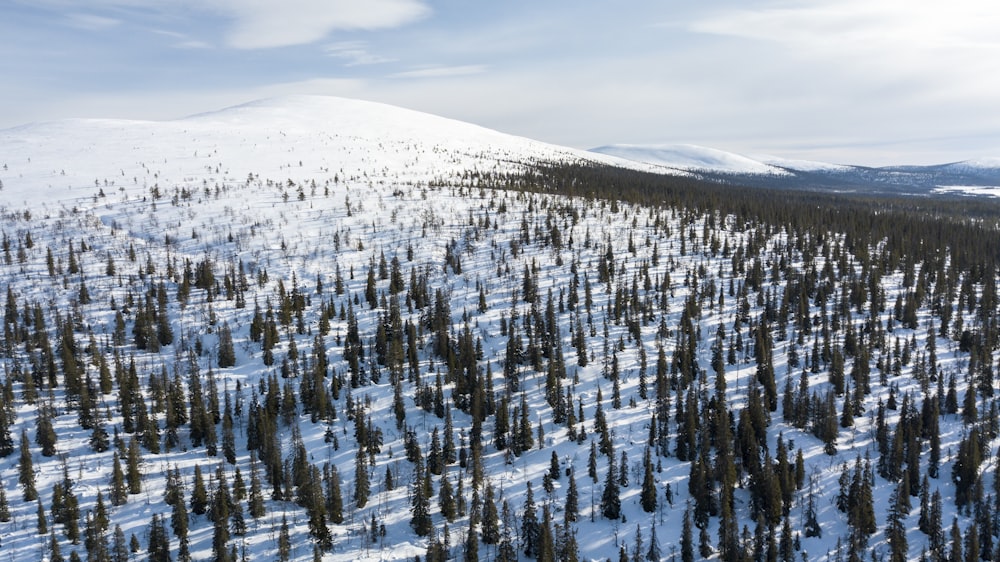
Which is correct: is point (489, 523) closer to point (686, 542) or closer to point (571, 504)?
point (571, 504)

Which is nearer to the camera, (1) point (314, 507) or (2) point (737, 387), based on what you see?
(1) point (314, 507)

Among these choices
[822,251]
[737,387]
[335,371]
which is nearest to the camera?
[335,371]

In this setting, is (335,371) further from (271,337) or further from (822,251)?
(822,251)

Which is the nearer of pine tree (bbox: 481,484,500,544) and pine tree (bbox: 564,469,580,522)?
pine tree (bbox: 481,484,500,544)

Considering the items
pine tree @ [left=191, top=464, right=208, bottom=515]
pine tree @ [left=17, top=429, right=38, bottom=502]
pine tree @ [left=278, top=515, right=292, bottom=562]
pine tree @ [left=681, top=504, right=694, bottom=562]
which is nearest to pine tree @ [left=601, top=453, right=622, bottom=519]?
pine tree @ [left=681, top=504, right=694, bottom=562]

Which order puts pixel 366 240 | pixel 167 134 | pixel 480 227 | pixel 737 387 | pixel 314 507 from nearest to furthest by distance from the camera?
1. pixel 314 507
2. pixel 737 387
3. pixel 366 240
4. pixel 480 227
5. pixel 167 134

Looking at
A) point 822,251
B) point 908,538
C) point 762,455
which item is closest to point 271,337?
point 762,455

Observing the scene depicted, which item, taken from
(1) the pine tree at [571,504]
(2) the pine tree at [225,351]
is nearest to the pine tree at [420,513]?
(1) the pine tree at [571,504]

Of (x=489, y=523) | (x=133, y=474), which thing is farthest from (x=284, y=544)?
(x=489, y=523)

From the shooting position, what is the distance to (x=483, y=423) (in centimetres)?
5147

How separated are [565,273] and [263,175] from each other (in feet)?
212

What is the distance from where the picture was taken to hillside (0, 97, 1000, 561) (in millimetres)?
40906

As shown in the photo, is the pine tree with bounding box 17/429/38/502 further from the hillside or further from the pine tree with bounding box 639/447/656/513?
the pine tree with bounding box 639/447/656/513

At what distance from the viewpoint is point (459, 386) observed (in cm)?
5319
